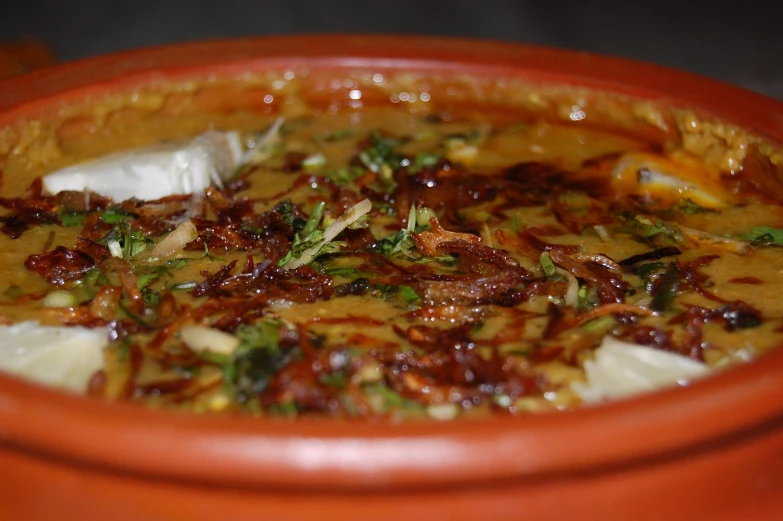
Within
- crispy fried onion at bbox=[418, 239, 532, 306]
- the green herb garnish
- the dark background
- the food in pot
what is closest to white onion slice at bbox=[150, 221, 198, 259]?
the food in pot

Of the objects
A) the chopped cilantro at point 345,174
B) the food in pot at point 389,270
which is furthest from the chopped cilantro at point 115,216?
the chopped cilantro at point 345,174

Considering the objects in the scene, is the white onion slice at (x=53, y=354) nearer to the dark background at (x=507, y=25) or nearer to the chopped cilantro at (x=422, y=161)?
the chopped cilantro at (x=422, y=161)

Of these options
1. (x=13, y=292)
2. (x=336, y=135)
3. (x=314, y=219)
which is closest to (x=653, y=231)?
(x=314, y=219)

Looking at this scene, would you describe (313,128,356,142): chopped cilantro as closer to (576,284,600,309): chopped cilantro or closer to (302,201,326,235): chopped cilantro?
(302,201,326,235): chopped cilantro

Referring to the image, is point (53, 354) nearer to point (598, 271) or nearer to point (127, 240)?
point (127, 240)

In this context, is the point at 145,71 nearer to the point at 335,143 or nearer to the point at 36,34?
the point at 335,143
